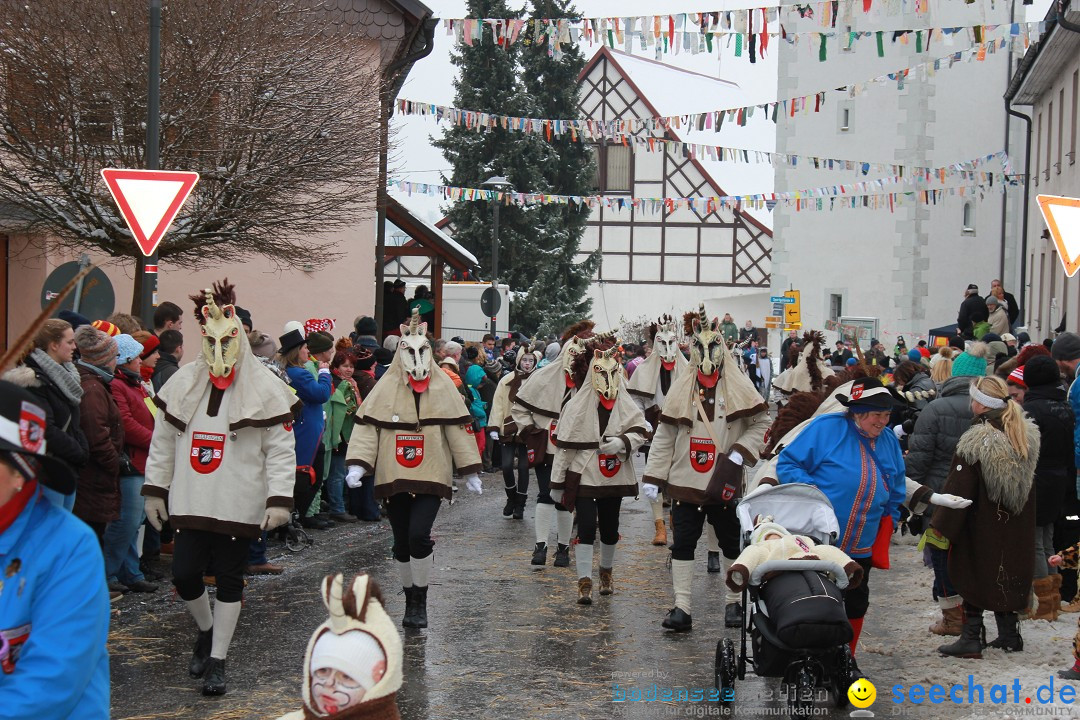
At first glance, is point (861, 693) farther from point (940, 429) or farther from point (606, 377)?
point (606, 377)

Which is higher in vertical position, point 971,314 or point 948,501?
point 971,314

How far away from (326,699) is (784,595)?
3.02 meters

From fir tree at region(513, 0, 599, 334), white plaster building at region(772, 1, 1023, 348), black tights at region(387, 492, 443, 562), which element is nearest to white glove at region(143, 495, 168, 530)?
black tights at region(387, 492, 443, 562)

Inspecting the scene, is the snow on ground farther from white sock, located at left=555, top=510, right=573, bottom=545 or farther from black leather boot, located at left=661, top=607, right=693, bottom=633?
white sock, located at left=555, top=510, right=573, bottom=545

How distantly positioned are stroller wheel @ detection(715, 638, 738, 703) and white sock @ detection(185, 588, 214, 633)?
2959mm

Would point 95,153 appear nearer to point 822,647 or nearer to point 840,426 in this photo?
point 840,426

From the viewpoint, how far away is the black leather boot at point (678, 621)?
28.3 ft

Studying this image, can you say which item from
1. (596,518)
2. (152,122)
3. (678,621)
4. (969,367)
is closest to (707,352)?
(596,518)

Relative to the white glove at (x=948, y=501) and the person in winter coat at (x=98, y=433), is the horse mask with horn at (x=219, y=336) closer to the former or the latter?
the person in winter coat at (x=98, y=433)

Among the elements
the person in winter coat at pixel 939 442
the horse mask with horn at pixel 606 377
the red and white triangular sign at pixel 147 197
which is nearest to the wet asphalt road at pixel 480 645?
the person in winter coat at pixel 939 442

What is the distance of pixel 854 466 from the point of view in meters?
6.93

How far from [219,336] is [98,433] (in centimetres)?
167

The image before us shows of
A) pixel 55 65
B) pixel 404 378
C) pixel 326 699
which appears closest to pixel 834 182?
pixel 55 65

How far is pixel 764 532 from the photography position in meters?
6.42
